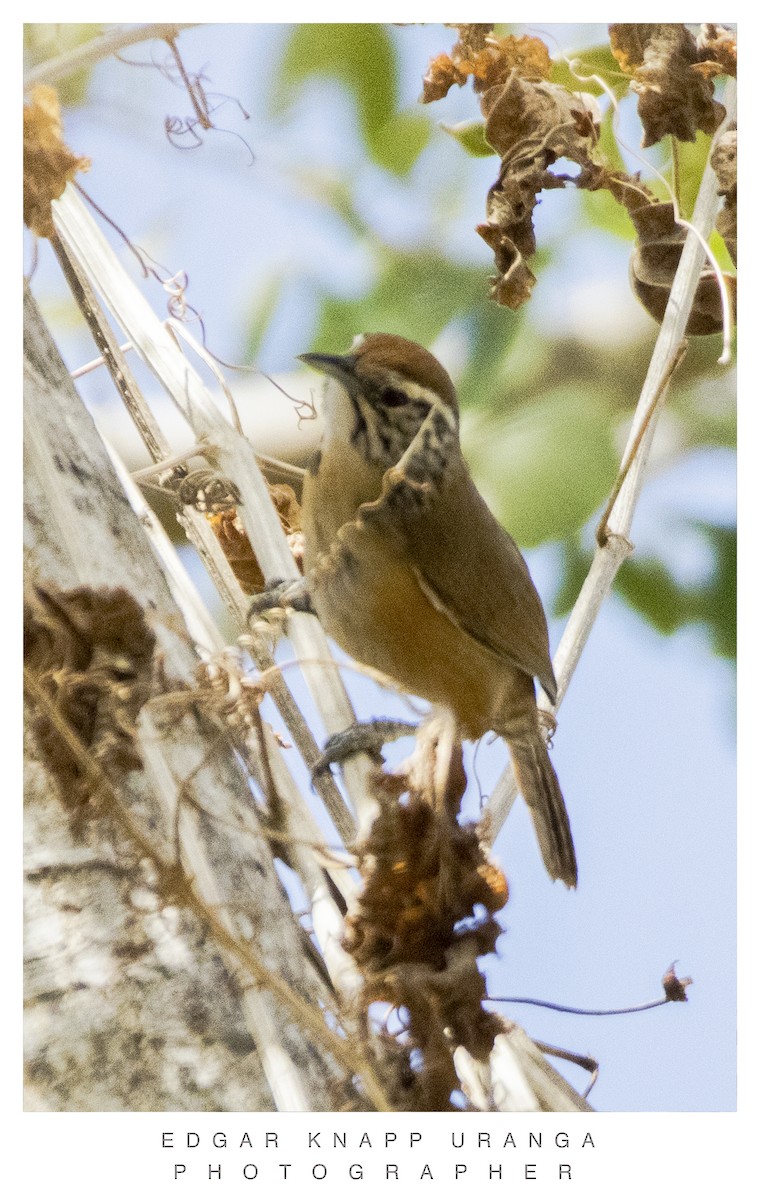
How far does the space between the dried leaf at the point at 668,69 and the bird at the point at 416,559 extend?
0.55 metres

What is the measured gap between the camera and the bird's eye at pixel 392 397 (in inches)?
62.2

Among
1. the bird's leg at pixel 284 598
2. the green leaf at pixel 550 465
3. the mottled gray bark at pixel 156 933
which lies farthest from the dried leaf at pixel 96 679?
the green leaf at pixel 550 465

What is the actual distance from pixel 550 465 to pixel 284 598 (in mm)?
455

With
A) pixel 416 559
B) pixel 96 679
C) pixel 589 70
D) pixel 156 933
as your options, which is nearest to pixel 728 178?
pixel 589 70

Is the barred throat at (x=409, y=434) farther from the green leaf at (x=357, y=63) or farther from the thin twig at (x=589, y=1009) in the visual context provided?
the thin twig at (x=589, y=1009)

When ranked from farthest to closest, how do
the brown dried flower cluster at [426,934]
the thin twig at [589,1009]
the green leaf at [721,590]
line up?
the green leaf at [721,590] < the thin twig at [589,1009] < the brown dried flower cluster at [426,934]

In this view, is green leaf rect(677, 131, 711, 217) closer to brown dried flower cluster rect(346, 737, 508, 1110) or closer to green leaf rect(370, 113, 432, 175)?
green leaf rect(370, 113, 432, 175)

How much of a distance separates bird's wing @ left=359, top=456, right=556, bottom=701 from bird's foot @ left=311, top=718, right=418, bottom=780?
0.62ft

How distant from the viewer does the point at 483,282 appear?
1703 millimetres

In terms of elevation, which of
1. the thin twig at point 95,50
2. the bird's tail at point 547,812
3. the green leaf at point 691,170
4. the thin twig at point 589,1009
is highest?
the thin twig at point 95,50

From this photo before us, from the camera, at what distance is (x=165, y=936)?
143 centimetres

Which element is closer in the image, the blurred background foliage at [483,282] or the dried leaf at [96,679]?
the dried leaf at [96,679]
